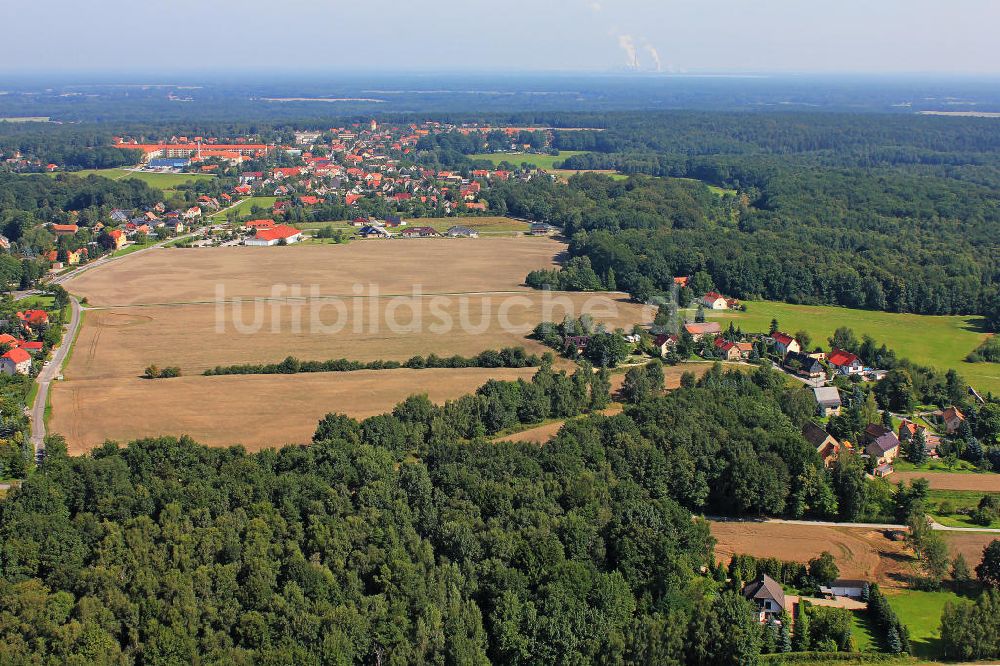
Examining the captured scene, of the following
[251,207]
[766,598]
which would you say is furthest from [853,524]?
[251,207]

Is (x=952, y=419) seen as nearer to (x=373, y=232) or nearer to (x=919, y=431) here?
(x=919, y=431)

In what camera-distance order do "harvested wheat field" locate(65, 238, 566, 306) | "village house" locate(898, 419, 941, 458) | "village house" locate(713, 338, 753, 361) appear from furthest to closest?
"harvested wheat field" locate(65, 238, 566, 306), "village house" locate(713, 338, 753, 361), "village house" locate(898, 419, 941, 458)

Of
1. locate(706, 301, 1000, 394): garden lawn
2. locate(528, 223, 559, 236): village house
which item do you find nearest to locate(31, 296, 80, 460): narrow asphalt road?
locate(706, 301, 1000, 394): garden lawn

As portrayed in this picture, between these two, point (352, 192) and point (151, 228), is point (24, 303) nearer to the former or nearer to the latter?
point (151, 228)

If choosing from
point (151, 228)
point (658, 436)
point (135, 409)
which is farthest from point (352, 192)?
point (658, 436)

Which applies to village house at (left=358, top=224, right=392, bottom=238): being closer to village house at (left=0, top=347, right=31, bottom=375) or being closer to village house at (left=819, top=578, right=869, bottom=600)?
village house at (left=0, top=347, right=31, bottom=375)
